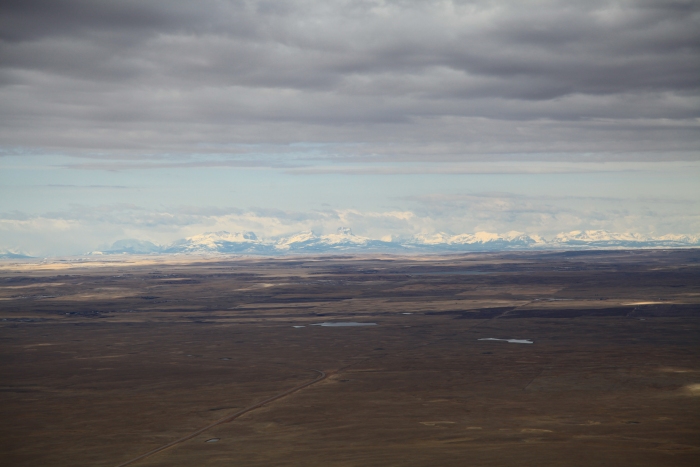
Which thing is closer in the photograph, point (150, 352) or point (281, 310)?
point (150, 352)

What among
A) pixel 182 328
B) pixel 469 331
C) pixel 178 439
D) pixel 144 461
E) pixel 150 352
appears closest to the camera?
pixel 144 461

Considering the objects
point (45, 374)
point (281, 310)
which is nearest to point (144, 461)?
point (45, 374)

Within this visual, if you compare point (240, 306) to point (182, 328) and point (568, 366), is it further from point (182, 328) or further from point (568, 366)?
point (568, 366)

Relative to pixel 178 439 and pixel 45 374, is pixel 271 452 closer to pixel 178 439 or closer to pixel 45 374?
pixel 178 439

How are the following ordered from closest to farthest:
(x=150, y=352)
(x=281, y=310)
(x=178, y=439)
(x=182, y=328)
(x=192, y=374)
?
(x=178, y=439) → (x=192, y=374) → (x=150, y=352) → (x=182, y=328) → (x=281, y=310)

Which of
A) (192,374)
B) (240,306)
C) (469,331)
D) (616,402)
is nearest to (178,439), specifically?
(192,374)

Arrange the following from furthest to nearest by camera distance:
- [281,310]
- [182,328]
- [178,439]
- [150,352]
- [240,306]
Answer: [240,306], [281,310], [182,328], [150,352], [178,439]
